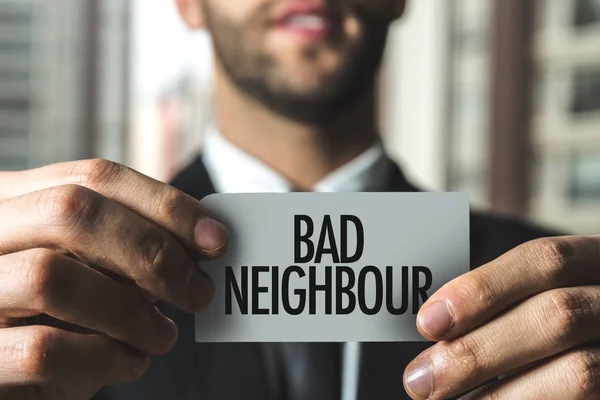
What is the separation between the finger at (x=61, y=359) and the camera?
25.1 inches

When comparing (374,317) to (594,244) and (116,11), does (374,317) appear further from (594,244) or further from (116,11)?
(116,11)

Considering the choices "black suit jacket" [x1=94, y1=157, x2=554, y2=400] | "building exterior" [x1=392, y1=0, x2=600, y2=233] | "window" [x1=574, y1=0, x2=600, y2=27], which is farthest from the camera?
"window" [x1=574, y1=0, x2=600, y2=27]

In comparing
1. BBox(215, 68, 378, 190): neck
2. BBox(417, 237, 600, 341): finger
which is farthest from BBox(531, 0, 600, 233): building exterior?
BBox(417, 237, 600, 341): finger

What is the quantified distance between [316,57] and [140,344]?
2.20 ft

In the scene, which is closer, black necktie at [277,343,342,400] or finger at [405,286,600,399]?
finger at [405,286,600,399]

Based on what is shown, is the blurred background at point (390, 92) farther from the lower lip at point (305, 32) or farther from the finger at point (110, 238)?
the finger at point (110, 238)

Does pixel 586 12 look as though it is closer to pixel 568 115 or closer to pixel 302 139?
pixel 568 115

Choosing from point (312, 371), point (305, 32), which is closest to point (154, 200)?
point (312, 371)

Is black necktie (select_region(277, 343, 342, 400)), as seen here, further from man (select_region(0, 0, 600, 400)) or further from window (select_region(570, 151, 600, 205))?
window (select_region(570, 151, 600, 205))

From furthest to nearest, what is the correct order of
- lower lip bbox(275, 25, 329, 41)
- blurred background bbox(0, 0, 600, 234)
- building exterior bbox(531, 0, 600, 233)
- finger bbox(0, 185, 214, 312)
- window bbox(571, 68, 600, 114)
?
1. window bbox(571, 68, 600, 114)
2. building exterior bbox(531, 0, 600, 233)
3. blurred background bbox(0, 0, 600, 234)
4. lower lip bbox(275, 25, 329, 41)
5. finger bbox(0, 185, 214, 312)

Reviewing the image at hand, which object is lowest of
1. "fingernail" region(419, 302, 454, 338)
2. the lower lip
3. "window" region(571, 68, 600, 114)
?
"window" region(571, 68, 600, 114)

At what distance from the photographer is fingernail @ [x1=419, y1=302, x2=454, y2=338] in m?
0.61

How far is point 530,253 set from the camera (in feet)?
2.15

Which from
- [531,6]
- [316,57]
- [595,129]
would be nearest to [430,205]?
[316,57]
